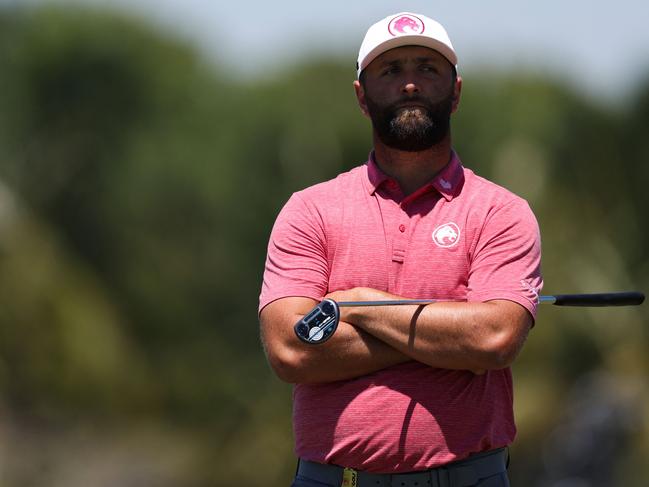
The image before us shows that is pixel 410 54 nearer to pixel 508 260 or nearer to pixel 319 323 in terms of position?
pixel 508 260

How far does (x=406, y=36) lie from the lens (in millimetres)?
5434

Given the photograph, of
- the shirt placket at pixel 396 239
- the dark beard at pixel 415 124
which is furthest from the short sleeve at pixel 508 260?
the dark beard at pixel 415 124

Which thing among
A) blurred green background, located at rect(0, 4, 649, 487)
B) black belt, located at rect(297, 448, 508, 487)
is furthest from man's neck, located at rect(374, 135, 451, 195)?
blurred green background, located at rect(0, 4, 649, 487)

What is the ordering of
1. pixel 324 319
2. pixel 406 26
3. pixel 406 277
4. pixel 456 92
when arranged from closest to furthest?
pixel 324 319 → pixel 406 277 → pixel 406 26 → pixel 456 92

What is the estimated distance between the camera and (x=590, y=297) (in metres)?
5.46

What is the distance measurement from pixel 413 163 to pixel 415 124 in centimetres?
17

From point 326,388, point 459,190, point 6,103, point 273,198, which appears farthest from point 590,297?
point 6,103

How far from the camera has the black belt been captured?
16.7 feet

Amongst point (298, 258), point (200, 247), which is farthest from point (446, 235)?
point (200, 247)

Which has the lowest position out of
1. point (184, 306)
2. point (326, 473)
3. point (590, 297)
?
point (326, 473)

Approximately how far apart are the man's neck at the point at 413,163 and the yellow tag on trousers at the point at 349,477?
1060 mm

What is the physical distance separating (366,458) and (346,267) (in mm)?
676

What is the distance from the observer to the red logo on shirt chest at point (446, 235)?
17.2 ft

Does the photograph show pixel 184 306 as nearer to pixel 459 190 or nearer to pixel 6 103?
pixel 6 103
